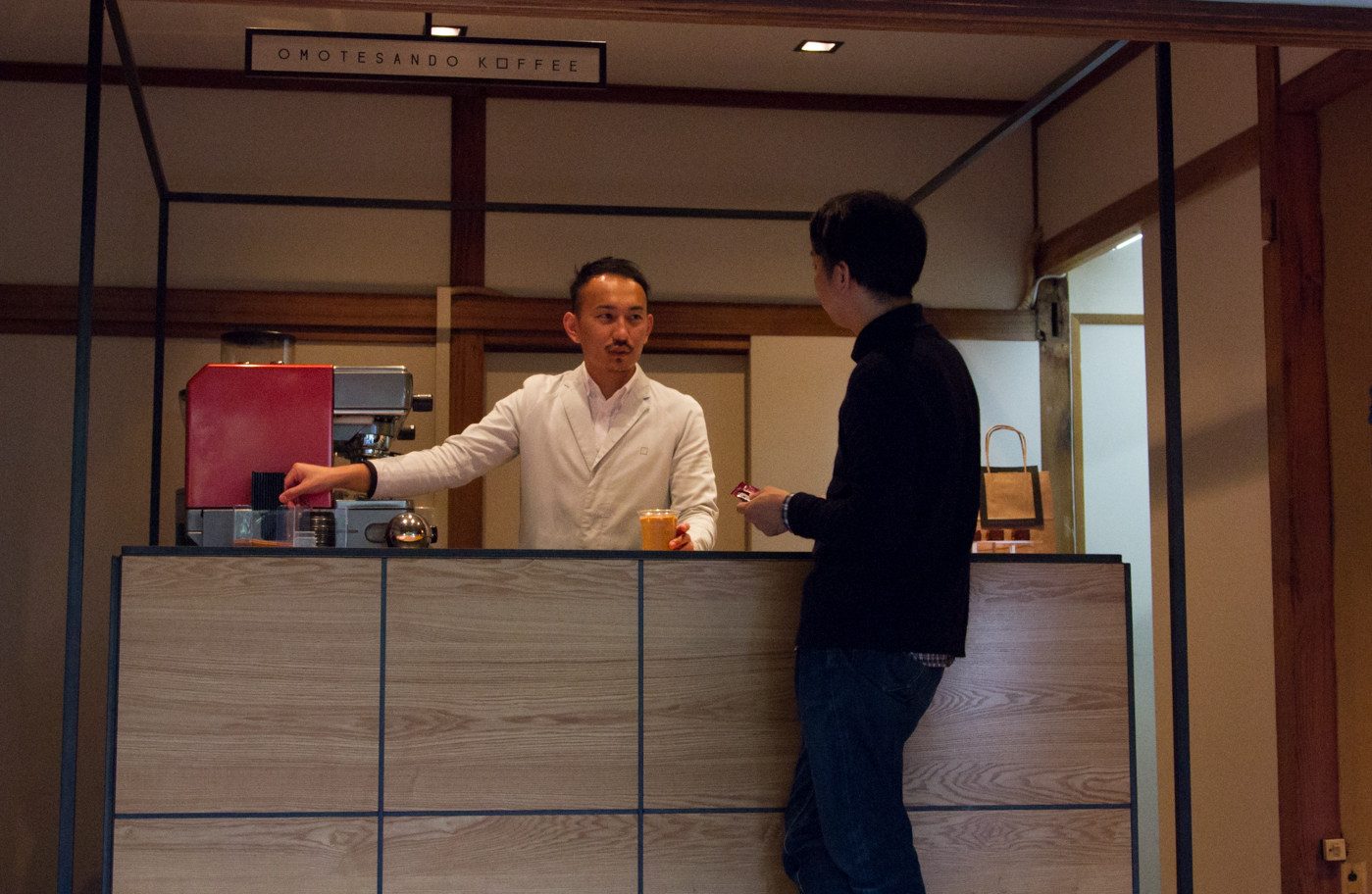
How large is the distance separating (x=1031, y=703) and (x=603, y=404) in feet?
4.89

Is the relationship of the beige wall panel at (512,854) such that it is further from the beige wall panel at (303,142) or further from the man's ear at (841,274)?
the beige wall panel at (303,142)

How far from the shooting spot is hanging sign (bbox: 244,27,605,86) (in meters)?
2.90

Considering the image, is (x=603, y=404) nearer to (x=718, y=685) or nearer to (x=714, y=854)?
(x=718, y=685)

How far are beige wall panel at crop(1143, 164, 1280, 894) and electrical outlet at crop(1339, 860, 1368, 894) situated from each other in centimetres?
17

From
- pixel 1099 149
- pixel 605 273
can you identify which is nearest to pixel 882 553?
pixel 605 273

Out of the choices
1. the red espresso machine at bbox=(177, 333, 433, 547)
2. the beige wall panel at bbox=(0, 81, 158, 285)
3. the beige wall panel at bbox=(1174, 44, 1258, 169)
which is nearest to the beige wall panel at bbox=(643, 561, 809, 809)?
the red espresso machine at bbox=(177, 333, 433, 547)

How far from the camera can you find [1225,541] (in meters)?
3.51

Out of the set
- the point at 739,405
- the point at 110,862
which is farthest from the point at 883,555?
the point at 739,405

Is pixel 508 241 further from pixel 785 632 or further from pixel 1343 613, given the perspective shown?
pixel 1343 613

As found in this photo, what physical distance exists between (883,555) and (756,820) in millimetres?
663

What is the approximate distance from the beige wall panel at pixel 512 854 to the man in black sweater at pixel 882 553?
40 centimetres

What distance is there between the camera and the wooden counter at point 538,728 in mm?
2141

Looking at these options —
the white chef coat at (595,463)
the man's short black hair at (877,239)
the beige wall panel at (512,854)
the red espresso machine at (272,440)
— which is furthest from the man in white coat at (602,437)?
the man's short black hair at (877,239)

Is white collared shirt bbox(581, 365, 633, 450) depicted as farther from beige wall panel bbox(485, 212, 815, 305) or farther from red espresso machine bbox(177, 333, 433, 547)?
beige wall panel bbox(485, 212, 815, 305)
